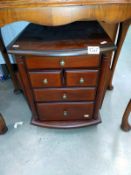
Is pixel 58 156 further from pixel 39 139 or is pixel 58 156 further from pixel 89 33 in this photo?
pixel 89 33

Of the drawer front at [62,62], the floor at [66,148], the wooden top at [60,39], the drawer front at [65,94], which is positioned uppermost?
the wooden top at [60,39]

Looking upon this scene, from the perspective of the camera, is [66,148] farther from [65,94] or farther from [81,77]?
[81,77]

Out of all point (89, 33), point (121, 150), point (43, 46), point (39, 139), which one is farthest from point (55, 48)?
point (121, 150)

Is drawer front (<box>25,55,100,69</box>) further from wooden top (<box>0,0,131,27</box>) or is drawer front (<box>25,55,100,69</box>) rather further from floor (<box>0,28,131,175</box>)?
floor (<box>0,28,131,175</box>)

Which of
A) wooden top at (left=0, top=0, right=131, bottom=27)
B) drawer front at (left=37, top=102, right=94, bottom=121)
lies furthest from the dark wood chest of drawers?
wooden top at (left=0, top=0, right=131, bottom=27)

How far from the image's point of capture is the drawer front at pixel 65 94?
105cm

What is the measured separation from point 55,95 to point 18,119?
0.51 metres

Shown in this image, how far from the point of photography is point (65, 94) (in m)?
1.07

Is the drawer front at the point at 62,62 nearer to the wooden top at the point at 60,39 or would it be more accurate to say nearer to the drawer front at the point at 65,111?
the wooden top at the point at 60,39

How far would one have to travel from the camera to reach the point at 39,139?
50.0 inches

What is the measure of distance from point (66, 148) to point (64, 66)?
60cm

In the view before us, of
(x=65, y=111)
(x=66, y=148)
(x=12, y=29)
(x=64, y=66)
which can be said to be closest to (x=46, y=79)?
(x=64, y=66)

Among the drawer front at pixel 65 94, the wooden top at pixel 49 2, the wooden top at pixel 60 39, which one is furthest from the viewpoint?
the drawer front at pixel 65 94

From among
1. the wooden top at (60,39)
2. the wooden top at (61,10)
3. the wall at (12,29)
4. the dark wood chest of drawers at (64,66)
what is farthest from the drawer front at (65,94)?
the wall at (12,29)
